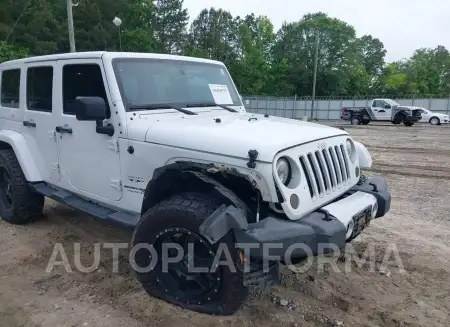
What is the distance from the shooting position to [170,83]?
13.3 feet

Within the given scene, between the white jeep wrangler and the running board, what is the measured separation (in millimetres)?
13

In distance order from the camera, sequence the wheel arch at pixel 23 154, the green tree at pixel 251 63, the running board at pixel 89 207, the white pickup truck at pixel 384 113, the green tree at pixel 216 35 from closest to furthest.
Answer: the running board at pixel 89 207
the wheel arch at pixel 23 154
the white pickup truck at pixel 384 113
the green tree at pixel 251 63
the green tree at pixel 216 35

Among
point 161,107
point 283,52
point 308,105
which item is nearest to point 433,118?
point 308,105

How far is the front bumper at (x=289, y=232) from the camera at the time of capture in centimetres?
266

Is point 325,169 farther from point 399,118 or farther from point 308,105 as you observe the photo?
point 308,105

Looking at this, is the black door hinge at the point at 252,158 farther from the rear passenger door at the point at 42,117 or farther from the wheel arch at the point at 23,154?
the wheel arch at the point at 23,154

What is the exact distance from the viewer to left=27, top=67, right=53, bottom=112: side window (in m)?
4.50

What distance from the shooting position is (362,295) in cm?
363

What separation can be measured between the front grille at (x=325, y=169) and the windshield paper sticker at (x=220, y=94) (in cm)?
139

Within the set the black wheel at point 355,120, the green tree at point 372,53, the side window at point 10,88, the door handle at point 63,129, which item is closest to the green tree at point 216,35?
the green tree at point 372,53

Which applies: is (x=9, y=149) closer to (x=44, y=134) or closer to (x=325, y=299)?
(x=44, y=134)

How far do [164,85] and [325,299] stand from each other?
→ 2.39 meters

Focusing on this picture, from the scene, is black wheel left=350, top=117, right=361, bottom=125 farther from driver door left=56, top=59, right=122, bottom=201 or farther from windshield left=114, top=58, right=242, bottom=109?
driver door left=56, top=59, right=122, bottom=201

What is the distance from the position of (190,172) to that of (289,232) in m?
0.82
